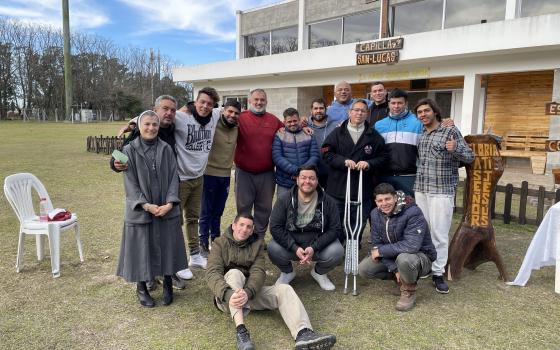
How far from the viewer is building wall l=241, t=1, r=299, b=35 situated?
1919 centimetres

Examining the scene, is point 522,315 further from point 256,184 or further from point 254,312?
point 256,184

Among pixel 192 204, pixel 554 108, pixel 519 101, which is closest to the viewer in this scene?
pixel 192 204

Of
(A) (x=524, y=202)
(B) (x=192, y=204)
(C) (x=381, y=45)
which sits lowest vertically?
(A) (x=524, y=202)

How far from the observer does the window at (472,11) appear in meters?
12.8

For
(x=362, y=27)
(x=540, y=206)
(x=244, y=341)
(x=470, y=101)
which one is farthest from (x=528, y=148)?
(x=244, y=341)

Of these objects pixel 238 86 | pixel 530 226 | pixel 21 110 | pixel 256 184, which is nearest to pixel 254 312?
pixel 256 184

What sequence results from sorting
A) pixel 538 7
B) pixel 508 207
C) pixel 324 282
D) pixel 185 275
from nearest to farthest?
pixel 324 282 → pixel 185 275 → pixel 508 207 → pixel 538 7

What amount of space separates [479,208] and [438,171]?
71cm

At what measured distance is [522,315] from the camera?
11.9 feet

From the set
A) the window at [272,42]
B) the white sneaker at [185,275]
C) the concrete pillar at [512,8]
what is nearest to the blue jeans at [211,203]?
the white sneaker at [185,275]

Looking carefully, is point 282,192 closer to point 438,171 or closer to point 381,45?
point 438,171

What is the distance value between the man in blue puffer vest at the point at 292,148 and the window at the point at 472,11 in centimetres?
1117

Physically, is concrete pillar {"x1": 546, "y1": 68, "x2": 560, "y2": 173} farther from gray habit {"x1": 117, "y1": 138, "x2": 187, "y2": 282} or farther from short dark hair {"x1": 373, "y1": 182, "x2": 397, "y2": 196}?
gray habit {"x1": 117, "y1": 138, "x2": 187, "y2": 282}

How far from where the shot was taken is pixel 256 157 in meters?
4.73
